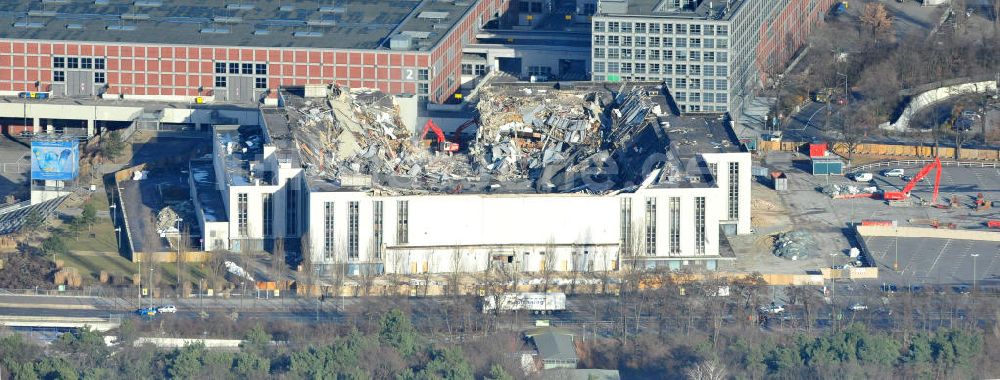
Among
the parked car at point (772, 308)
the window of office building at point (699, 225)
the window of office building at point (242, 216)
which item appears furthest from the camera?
the window of office building at point (242, 216)

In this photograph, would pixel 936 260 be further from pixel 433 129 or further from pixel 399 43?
pixel 399 43

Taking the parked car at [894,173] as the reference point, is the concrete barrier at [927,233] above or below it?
below

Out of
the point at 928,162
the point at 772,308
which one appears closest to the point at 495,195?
the point at 772,308

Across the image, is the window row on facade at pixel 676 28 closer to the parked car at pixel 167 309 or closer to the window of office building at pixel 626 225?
the window of office building at pixel 626 225

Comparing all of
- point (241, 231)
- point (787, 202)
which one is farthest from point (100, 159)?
point (787, 202)

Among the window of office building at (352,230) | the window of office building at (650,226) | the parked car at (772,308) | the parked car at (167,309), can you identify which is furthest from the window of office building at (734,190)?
the parked car at (167,309)

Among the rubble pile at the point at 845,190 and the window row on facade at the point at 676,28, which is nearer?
the rubble pile at the point at 845,190

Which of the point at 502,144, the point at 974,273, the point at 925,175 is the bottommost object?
the point at 974,273
